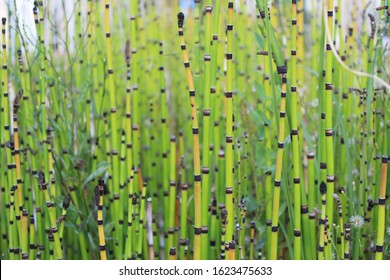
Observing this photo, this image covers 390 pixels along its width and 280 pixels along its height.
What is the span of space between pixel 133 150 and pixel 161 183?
319 millimetres

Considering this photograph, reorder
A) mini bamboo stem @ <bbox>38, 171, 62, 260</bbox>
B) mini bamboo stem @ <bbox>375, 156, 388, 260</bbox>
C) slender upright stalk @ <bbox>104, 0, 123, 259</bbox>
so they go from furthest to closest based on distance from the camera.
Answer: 1. slender upright stalk @ <bbox>104, 0, 123, 259</bbox>
2. mini bamboo stem @ <bbox>38, 171, 62, 260</bbox>
3. mini bamboo stem @ <bbox>375, 156, 388, 260</bbox>

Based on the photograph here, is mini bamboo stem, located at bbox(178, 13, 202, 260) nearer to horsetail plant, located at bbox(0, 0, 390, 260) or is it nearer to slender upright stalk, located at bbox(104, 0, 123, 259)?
horsetail plant, located at bbox(0, 0, 390, 260)

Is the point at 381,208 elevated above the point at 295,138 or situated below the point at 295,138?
below

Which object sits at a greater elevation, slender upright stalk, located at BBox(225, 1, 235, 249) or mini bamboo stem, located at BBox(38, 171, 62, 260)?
slender upright stalk, located at BBox(225, 1, 235, 249)

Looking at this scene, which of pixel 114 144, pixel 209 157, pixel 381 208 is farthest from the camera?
pixel 114 144

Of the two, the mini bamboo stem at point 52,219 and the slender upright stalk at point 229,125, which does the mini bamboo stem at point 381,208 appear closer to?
the slender upright stalk at point 229,125

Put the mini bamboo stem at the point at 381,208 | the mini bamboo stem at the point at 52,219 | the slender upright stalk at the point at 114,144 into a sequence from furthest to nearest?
the slender upright stalk at the point at 114,144
the mini bamboo stem at the point at 52,219
the mini bamboo stem at the point at 381,208

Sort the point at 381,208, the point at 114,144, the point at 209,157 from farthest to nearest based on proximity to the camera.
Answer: the point at 114,144
the point at 209,157
the point at 381,208

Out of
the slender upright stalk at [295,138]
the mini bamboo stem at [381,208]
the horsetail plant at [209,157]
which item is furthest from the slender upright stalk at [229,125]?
the mini bamboo stem at [381,208]

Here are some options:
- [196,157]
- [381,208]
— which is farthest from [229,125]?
[381,208]

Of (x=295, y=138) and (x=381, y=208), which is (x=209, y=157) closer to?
(x=295, y=138)

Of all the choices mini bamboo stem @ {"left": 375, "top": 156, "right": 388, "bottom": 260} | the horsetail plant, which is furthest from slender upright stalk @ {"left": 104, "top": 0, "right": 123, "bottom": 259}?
mini bamboo stem @ {"left": 375, "top": 156, "right": 388, "bottom": 260}

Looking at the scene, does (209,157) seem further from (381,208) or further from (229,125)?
(381,208)

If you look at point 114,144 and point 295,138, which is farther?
point 114,144
